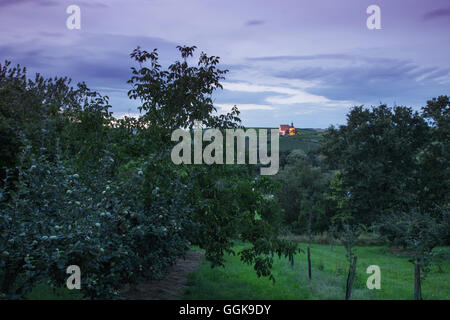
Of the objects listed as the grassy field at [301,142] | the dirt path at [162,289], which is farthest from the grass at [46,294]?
the grassy field at [301,142]

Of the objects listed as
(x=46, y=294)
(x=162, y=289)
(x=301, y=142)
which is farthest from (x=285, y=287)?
(x=301, y=142)

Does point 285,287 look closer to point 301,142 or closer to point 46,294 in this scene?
point 46,294

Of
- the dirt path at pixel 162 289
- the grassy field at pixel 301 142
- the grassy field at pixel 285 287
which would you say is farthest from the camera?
the grassy field at pixel 301 142

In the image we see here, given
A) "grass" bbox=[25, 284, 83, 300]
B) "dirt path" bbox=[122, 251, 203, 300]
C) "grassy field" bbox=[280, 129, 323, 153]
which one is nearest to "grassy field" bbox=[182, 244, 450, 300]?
"dirt path" bbox=[122, 251, 203, 300]

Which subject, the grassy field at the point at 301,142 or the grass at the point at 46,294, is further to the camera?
the grassy field at the point at 301,142

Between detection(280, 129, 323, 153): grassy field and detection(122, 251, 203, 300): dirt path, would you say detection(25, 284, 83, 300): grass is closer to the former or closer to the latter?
detection(122, 251, 203, 300): dirt path

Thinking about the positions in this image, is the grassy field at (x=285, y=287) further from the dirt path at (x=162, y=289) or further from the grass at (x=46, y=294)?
the grass at (x=46, y=294)

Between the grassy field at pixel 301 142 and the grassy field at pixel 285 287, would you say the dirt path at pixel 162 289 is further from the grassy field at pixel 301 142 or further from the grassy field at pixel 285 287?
the grassy field at pixel 301 142

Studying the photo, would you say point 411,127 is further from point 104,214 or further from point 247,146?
point 104,214

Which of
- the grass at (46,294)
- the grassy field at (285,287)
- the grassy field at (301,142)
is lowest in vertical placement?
the grassy field at (285,287)

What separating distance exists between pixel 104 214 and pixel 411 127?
33.8m

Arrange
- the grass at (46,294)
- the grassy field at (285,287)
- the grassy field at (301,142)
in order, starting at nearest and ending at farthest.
Answer: the grass at (46,294) → the grassy field at (285,287) → the grassy field at (301,142)

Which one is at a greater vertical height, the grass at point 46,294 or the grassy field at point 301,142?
the grassy field at point 301,142
